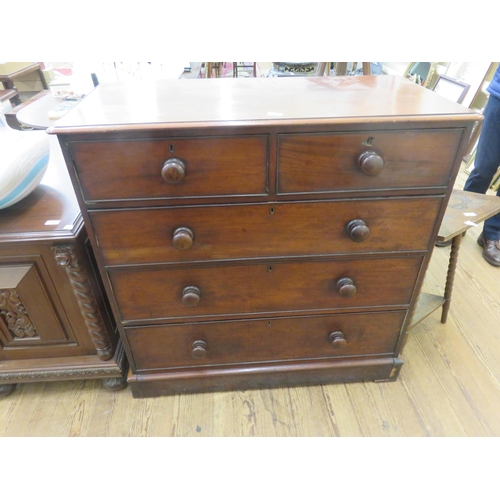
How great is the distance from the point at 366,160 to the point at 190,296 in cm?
55

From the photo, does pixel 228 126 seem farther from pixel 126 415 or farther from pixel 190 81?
pixel 126 415

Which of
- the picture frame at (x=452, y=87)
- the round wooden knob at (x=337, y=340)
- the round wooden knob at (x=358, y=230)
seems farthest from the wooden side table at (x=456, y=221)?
the picture frame at (x=452, y=87)

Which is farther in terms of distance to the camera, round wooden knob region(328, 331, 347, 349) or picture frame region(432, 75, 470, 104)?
picture frame region(432, 75, 470, 104)

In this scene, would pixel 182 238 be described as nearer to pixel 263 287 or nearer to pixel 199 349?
pixel 263 287

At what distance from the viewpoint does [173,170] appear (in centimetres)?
76

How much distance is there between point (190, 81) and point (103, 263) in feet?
1.87

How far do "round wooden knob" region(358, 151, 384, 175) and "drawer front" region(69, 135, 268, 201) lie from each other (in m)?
0.21

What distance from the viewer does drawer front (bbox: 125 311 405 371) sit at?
3.59 ft

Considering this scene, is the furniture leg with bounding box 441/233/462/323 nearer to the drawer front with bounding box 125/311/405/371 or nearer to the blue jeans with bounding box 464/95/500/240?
the drawer front with bounding box 125/311/405/371

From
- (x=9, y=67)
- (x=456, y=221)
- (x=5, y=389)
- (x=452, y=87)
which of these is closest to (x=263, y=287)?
(x=456, y=221)

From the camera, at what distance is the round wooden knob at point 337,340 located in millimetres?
1111

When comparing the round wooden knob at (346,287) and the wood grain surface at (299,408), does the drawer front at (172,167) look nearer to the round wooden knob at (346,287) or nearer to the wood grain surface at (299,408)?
the round wooden knob at (346,287)

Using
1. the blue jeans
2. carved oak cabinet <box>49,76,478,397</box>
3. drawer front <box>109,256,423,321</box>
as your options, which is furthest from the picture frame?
drawer front <box>109,256,423,321</box>

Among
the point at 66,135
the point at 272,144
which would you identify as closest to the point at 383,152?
the point at 272,144
